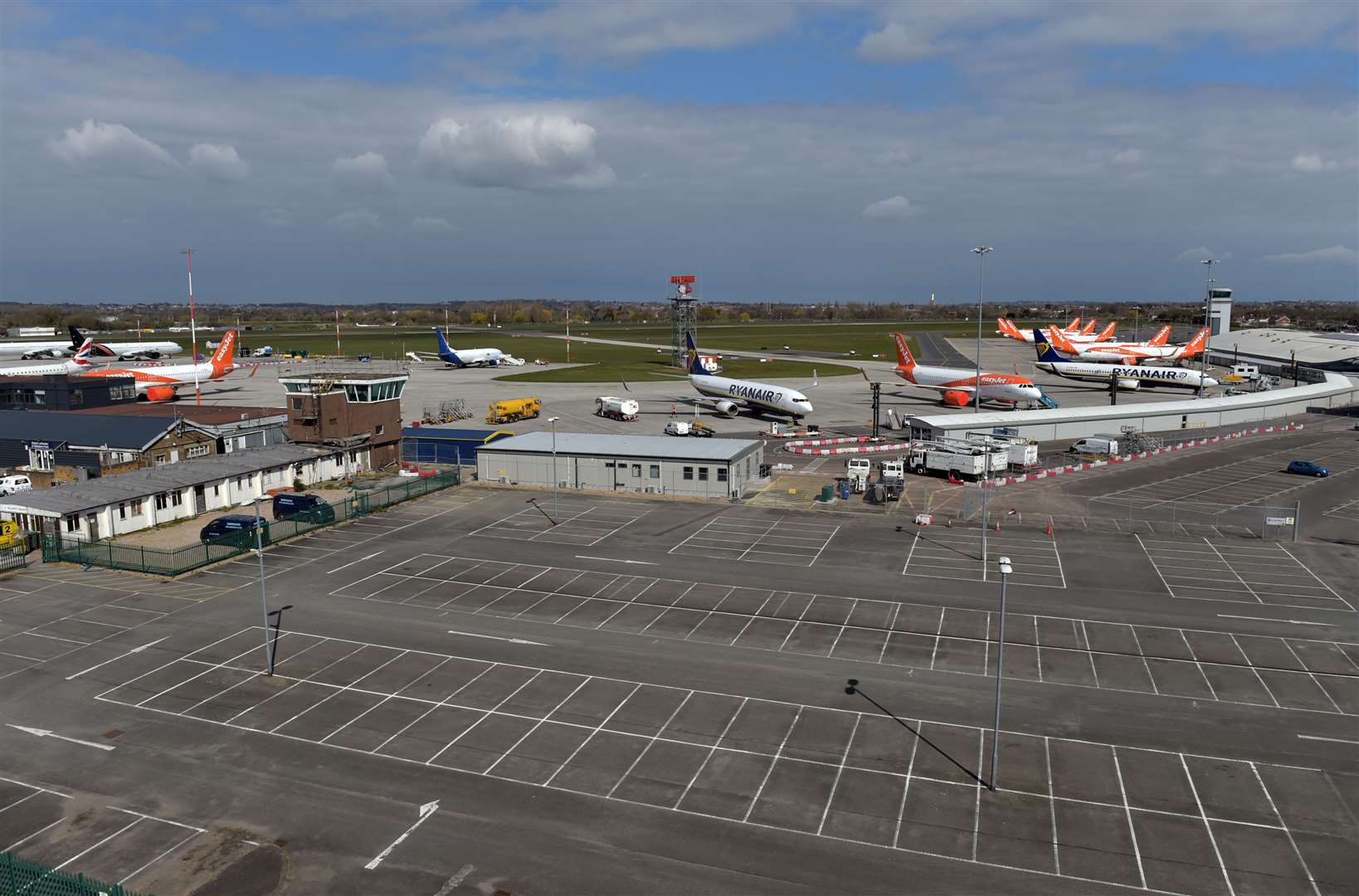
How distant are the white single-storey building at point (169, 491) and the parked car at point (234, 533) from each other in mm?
6453

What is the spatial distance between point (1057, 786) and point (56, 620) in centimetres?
4666

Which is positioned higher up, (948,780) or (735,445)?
(735,445)

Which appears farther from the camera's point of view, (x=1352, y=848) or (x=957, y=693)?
(x=957, y=693)

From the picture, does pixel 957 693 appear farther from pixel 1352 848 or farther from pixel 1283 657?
pixel 1283 657

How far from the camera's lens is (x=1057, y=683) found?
3553 cm

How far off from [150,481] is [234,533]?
12166 mm

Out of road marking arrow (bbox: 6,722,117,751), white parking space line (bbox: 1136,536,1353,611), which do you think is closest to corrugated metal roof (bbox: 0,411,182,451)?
road marking arrow (bbox: 6,722,117,751)

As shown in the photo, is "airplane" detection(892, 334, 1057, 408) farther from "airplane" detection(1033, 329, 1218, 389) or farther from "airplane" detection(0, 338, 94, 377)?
"airplane" detection(0, 338, 94, 377)

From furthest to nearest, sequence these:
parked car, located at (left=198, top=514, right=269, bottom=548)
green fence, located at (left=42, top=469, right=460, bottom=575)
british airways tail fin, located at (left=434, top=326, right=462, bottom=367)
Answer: british airways tail fin, located at (left=434, top=326, right=462, bottom=367), parked car, located at (left=198, top=514, right=269, bottom=548), green fence, located at (left=42, top=469, right=460, bottom=575)

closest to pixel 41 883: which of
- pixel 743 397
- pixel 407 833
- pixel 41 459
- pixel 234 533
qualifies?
pixel 407 833

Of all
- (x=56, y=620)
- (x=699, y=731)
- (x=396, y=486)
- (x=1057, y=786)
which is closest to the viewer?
(x=1057, y=786)

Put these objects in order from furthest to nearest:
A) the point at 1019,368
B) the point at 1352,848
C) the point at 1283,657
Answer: the point at 1019,368 → the point at 1283,657 → the point at 1352,848

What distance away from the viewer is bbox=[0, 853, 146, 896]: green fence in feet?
68.1

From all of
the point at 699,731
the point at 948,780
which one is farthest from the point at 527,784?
the point at 948,780
